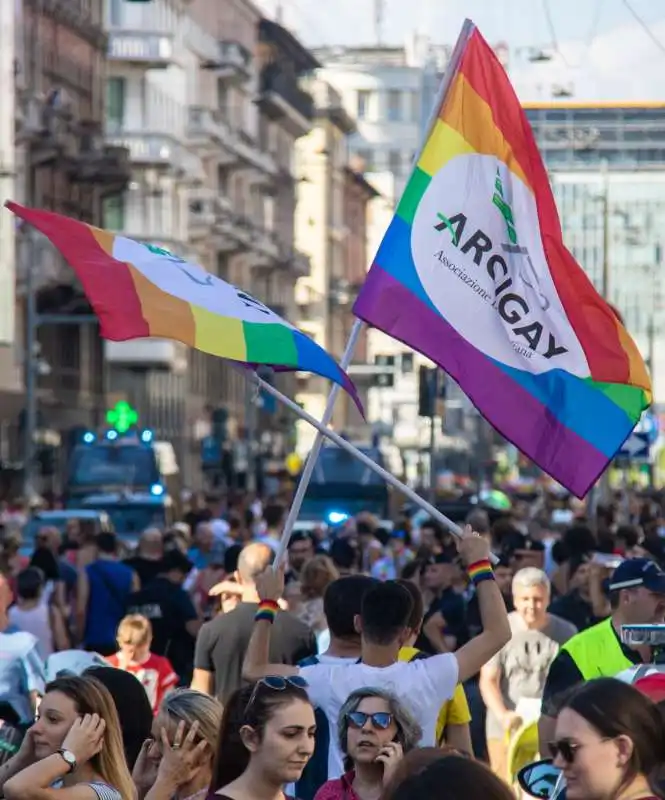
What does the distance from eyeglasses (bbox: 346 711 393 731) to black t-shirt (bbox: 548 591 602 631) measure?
710 cm

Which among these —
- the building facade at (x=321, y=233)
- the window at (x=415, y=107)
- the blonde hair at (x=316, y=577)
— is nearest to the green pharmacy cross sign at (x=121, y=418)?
the blonde hair at (x=316, y=577)

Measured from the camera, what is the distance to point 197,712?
6594mm

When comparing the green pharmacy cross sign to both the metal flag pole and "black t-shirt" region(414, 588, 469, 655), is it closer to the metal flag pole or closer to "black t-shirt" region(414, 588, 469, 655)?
"black t-shirt" region(414, 588, 469, 655)

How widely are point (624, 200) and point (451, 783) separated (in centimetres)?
18787

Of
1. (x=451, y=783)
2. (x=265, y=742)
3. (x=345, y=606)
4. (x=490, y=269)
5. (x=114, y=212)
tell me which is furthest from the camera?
(x=114, y=212)

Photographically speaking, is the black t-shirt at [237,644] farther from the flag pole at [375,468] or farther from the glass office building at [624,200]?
the glass office building at [624,200]

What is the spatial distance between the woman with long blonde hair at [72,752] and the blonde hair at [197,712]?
0.53 feet

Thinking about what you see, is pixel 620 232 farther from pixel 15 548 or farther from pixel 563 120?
pixel 15 548

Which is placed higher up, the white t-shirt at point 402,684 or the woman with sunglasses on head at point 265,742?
the woman with sunglasses on head at point 265,742

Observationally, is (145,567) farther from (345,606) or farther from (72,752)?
(72,752)

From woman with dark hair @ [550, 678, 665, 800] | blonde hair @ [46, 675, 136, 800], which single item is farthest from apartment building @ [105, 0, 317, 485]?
woman with dark hair @ [550, 678, 665, 800]

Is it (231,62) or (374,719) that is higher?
(231,62)

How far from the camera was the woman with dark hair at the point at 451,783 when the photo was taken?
3939 millimetres

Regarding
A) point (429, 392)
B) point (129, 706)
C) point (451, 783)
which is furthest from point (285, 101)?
point (451, 783)
